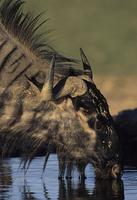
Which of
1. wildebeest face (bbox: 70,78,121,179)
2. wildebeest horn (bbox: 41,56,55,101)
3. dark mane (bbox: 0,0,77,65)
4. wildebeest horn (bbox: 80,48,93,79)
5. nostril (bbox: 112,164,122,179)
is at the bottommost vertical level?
nostril (bbox: 112,164,122,179)

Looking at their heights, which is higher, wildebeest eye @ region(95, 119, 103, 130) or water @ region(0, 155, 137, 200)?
wildebeest eye @ region(95, 119, 103, 130)

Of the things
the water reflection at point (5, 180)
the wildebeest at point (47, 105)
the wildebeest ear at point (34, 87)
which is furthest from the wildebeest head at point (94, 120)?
the water reflection at point (5, 180)

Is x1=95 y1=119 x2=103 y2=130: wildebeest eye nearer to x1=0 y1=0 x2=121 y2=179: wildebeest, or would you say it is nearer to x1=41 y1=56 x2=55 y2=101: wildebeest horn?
x1=0 y1=0 x2=121 y2=179: wildebeest

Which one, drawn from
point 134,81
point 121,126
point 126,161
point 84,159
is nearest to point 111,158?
point 84,159

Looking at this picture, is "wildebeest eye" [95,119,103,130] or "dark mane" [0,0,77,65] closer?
"wildebeest eye" [95,119,103,130]

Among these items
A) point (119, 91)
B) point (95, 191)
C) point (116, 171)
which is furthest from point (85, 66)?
point (119, 91)

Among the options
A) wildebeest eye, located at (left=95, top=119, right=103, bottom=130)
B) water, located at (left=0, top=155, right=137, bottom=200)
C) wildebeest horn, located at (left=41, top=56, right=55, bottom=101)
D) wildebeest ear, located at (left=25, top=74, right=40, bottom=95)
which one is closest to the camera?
water, located at (left=0, top=155, right=137, bottom=200)

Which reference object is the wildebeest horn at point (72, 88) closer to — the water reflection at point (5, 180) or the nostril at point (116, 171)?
the nostril at point (116, 171)

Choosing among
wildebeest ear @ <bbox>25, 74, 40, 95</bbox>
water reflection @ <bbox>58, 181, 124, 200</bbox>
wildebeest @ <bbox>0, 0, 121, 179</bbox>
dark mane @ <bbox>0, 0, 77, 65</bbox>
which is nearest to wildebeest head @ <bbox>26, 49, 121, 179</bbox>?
wildebeest @ <bbox>0, 0, 121, 179</bbox>
